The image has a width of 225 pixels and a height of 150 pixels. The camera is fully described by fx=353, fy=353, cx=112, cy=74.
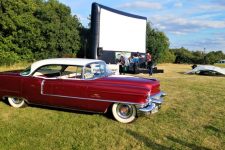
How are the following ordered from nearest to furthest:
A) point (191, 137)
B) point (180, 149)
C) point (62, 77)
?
point (180, 149) → point (191, 137) → point (62, 77)

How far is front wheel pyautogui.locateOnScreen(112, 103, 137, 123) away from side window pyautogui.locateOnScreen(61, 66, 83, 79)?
4.07 feet

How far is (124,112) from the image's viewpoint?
326 inches

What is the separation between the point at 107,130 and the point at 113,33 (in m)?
14.7

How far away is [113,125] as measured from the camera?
25.8ft

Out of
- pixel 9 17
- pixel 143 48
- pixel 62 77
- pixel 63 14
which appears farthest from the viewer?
pixel 63 14

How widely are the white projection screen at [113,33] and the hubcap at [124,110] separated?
38.2ft

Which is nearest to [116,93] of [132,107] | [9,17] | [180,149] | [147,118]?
[132,107]

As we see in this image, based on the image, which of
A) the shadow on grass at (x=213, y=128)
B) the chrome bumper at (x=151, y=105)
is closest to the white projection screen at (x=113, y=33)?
the chrome bumper at (x=151, y=105)

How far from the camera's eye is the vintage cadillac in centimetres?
811

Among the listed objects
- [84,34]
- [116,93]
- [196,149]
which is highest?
[84,34]

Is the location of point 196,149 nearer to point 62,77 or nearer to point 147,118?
point 147,118

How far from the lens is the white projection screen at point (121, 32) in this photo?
20500 millimetres

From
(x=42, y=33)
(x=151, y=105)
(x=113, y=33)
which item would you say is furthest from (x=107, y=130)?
(x=42, y=33)

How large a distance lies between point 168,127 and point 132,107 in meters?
0.94
